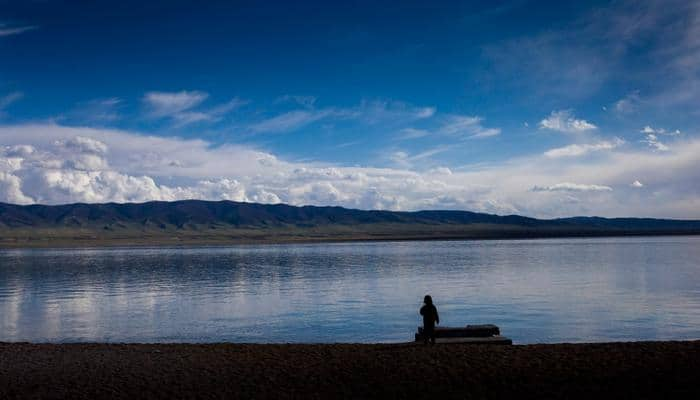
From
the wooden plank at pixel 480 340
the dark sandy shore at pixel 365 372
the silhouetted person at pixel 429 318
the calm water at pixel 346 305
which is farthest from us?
the calm water at pixel 346 305

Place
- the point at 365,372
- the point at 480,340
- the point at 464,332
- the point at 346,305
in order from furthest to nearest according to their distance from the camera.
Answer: the point at 346,305 < the point at 464,332 < the point at 480,340 < the point at 365,372

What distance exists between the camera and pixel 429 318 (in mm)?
15703

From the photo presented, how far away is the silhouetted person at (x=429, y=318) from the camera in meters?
15.7

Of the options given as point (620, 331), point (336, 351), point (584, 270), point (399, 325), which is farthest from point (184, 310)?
point (584, 270)

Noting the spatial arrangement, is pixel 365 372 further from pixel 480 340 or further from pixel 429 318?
pixel 480 340

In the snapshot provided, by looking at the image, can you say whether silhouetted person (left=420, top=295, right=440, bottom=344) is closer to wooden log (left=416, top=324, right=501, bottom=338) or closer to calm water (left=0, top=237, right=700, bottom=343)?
wooden log (left=416, top=324, right=501, bottom=338)

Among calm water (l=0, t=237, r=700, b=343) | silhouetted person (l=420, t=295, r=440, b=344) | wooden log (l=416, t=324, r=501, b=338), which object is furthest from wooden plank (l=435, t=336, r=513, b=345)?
calm water (l=0, t=237, r=700, b=343)

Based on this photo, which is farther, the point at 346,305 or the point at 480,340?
the point at 346,305

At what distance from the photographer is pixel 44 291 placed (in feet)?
119

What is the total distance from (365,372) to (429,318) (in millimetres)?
2875

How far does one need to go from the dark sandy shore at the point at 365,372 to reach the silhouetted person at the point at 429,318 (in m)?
0.38

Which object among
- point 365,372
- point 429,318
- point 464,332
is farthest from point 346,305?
point 365,372

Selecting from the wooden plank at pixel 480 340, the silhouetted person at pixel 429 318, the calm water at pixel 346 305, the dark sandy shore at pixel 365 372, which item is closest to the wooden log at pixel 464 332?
the wooden plank at pixel 480 340

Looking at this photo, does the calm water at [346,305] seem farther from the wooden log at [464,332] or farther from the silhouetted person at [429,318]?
the silhouetted person at [429,318]
